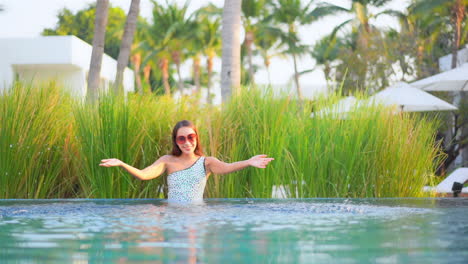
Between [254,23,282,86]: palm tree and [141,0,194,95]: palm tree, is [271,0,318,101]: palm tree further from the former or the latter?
[141,0,194,95]: palm tree

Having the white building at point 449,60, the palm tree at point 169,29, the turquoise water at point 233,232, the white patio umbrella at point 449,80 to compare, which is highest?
the palm tree at point 169,29

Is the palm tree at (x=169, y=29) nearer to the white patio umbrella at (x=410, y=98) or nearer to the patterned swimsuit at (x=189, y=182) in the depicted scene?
the white patio umbrella at (x=410, y=98)

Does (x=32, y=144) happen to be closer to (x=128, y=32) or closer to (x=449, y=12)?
(x=128, y=32)

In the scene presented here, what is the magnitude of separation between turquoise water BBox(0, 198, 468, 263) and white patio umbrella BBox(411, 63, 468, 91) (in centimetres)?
714

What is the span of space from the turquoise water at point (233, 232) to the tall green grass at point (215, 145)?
79 cm

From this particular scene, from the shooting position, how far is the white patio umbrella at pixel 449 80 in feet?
42.4

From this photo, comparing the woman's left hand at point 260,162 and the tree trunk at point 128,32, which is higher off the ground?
the tree trunk at point 128,32

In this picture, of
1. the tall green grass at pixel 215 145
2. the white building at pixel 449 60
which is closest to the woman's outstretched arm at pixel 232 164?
the tall green grass at pixel 215 145

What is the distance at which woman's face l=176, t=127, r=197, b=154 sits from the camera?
629 cm

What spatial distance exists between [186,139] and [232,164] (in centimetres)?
49

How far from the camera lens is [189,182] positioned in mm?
6449

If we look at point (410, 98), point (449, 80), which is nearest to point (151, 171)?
point (449, 80)

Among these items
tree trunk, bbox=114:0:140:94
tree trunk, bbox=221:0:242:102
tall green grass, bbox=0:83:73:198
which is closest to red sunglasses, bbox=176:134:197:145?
tall green grass, bbox=0:83:73:198

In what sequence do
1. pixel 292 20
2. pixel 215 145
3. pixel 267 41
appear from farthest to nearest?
pixel 267 41
pixel 292 20
pixel 215 145
